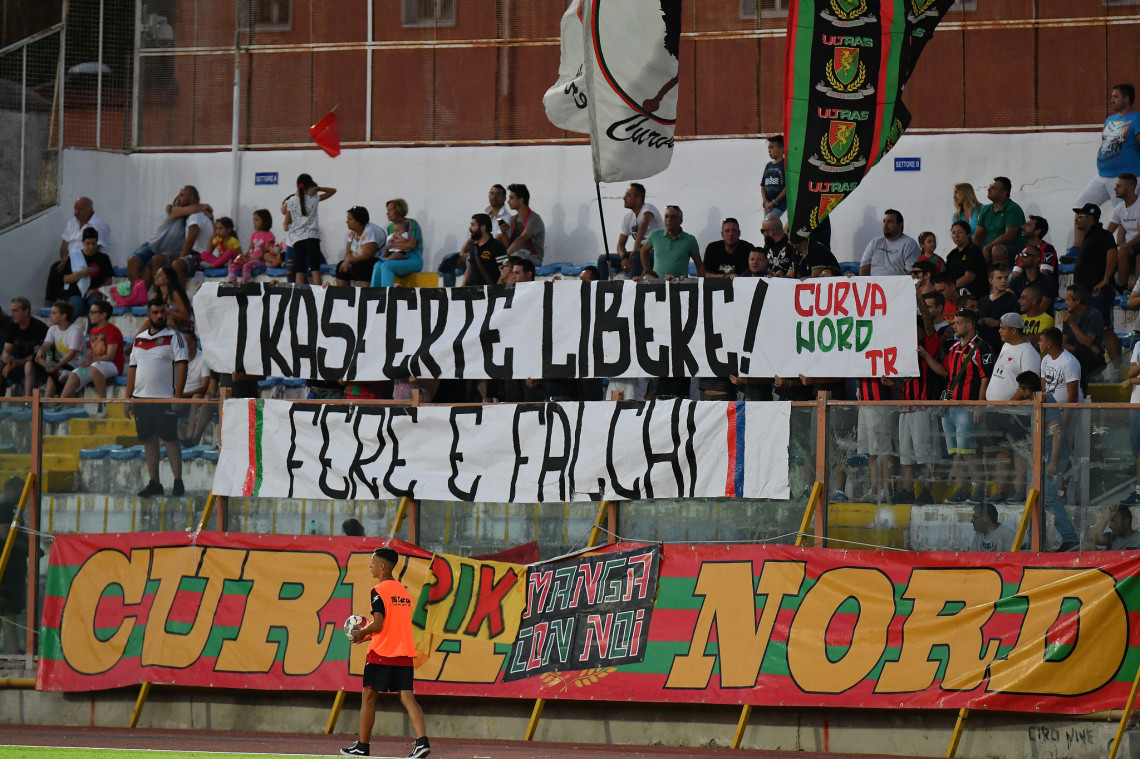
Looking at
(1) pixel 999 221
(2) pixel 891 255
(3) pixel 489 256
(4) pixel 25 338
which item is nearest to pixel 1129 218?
(1) pixel 999 221

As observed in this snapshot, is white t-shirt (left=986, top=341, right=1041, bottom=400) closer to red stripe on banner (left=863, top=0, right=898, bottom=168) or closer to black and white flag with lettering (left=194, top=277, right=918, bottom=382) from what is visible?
black and white flag with lettering (left=194, top=277, right=918, bottom=382)

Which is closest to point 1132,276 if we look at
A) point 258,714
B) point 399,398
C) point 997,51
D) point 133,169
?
point 997,51

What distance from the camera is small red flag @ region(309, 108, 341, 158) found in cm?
2386

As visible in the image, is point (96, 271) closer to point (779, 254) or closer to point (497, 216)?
point (497, 216)

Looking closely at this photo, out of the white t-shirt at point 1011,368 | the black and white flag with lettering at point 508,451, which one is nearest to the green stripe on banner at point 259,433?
the black and white flag with lettering at point 508,451

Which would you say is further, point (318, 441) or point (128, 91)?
point (128, 91)

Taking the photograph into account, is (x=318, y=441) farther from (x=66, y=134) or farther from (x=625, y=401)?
(x=66, y=134)

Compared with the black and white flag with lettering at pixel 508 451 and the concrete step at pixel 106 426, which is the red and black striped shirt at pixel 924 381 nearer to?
the black and white flag with lettering at pixel 508 451

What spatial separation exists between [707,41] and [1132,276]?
7677mm

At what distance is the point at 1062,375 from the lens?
579 inches

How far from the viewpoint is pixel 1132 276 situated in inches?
736

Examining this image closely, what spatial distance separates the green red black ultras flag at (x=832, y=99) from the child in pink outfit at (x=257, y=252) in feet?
32.9

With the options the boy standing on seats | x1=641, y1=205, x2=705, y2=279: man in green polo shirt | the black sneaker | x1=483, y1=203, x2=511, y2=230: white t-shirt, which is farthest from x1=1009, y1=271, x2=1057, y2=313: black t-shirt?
the black sneaker

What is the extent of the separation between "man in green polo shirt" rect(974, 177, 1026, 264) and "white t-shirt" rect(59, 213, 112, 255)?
40.6 ft
